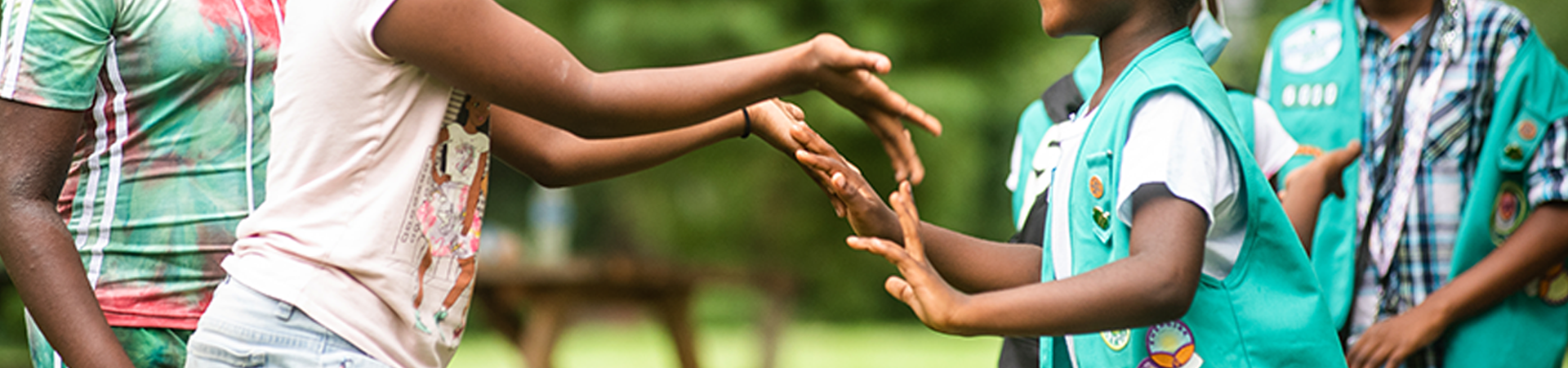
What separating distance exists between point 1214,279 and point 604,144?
1.07 meters

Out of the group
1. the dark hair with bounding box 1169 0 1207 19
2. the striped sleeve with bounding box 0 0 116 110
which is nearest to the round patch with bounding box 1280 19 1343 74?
the dark hair with bounding box 1169 0 1207 19

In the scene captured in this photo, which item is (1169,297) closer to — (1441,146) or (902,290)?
(902,290)

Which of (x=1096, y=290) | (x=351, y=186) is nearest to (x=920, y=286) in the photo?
(x=1096, y=290)

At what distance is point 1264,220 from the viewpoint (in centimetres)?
173

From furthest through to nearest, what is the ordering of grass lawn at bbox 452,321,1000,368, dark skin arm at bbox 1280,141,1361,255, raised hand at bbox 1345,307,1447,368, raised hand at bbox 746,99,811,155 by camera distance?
1. grass lawn at bbox 452,321,1000,368
2. raised hand at bbox 1345,307,1447,368
3. dark skin arm at bbox 1280,141,1361,255
4. raised hand at bbox 746,99,811,155

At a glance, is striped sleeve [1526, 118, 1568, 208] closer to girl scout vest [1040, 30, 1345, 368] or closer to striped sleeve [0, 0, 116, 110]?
girl scout vest [1040, 30, 1345, 368]

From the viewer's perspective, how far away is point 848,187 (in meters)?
1.86

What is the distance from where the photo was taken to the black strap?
2.73 m

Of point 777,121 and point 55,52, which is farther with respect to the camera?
point 777,121

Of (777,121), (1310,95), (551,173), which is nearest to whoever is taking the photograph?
(777,121)

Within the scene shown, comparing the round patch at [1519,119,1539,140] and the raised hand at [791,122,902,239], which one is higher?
the raised hand at [791,122,902,239]

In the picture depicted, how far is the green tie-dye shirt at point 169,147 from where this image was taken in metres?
1.80

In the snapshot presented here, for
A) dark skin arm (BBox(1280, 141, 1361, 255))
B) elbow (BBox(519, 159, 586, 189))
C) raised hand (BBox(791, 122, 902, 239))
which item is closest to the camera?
raised hand (BBox(791, 122, 902, 239))

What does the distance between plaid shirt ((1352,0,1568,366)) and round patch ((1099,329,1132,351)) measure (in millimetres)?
1234
